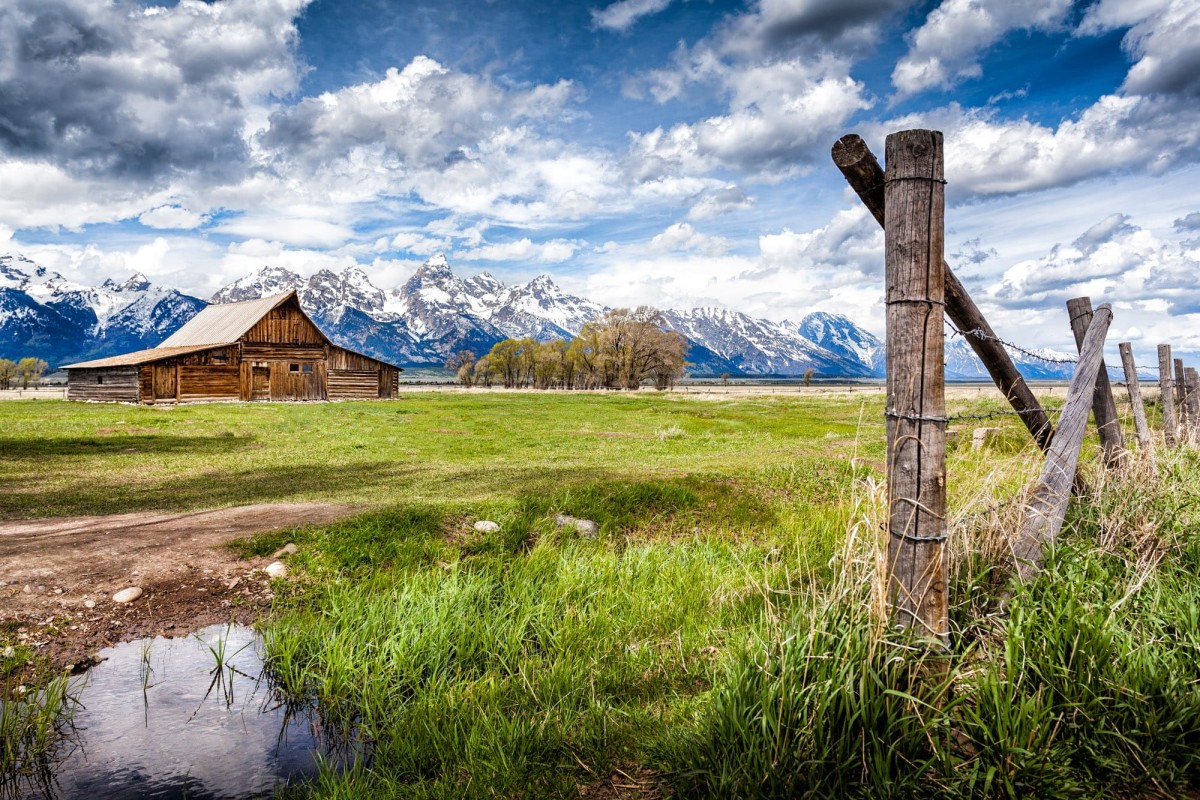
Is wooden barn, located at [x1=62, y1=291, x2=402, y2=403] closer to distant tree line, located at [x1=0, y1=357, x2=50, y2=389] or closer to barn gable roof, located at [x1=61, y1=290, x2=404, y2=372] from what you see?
barn gable roof, located at [x1=61, y1=290, x2=404, y2=372]

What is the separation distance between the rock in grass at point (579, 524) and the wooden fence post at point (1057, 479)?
6133 mm

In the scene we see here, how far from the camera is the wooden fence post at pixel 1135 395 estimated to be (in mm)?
9344

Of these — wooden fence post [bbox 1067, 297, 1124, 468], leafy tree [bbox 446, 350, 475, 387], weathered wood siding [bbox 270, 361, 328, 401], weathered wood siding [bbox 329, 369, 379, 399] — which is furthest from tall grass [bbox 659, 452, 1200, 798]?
leafy tree [bbox 446, 350, 475, 387]

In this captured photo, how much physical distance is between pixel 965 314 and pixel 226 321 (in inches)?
2413

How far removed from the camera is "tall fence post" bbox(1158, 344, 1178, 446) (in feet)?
43.8

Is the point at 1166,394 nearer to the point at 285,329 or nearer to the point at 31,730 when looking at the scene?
the point at 31,730

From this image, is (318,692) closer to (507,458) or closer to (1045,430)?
(1045,430)

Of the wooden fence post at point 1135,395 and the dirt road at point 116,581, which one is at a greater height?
the wooden fence post at point 1135,395

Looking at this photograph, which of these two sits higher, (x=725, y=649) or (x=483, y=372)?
(x=483, y=372)

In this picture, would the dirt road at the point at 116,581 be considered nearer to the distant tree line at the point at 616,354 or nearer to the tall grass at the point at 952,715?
the tall grass at the point at 952,715

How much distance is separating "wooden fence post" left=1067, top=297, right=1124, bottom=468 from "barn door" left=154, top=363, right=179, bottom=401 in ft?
173

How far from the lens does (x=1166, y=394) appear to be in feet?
45.8

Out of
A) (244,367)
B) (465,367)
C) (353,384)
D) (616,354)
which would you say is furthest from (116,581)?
(465,367)

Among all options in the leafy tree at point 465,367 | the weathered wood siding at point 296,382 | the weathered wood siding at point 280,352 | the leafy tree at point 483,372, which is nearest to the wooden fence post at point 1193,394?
the weathered wood siding at point 296,382
